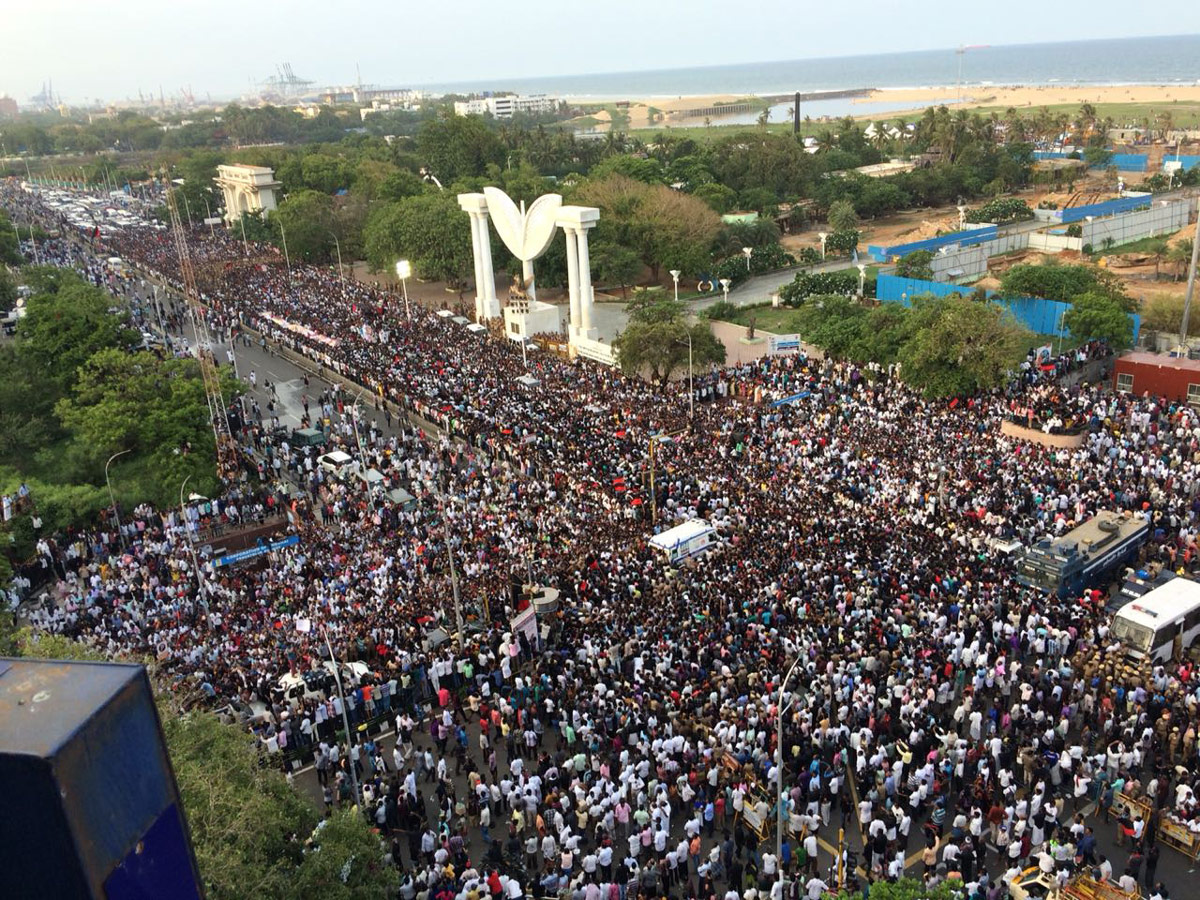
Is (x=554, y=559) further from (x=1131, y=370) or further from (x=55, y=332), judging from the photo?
(x=55, y=332)

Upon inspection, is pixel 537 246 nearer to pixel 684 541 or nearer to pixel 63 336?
pixel 63 336

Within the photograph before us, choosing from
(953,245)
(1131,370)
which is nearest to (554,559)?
(1131,370)

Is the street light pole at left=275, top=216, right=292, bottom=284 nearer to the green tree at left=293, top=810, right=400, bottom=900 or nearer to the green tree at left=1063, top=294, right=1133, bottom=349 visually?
the green tree at left=1063, top=294, right=1133, bottom=349

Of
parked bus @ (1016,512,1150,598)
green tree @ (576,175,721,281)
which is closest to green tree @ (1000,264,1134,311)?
green tree @ (576,175,721,281)

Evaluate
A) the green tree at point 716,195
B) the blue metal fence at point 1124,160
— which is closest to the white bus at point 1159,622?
the green tree at point 716,195

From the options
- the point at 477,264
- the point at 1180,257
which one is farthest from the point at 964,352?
the point at 1180,257

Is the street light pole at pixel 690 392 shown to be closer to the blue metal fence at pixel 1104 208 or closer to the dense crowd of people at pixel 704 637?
the dense crowd of people at pixel 704 637
